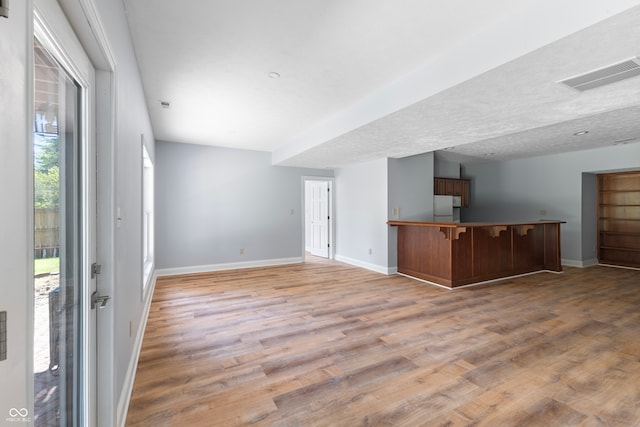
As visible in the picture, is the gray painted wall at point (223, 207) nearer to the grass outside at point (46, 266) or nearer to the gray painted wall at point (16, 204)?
the grass outside at point (46, 266)

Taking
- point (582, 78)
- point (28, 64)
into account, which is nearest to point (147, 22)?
point (28, 64)

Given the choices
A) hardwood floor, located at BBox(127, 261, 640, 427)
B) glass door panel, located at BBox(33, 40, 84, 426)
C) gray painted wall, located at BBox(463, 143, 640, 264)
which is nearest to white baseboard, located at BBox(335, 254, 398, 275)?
hardwood floor, located at BBox(127, 261, 640, 427)

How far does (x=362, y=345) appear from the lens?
8.38 feet

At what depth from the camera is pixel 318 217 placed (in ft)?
24.3

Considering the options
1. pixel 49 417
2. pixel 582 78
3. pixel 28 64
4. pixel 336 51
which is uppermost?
pixel 336 51

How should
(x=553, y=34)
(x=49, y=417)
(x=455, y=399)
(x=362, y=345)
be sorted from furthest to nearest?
(x=362, y=345) < (x=455, y=399) < (x=553, y=34) < (x=49, y=417)

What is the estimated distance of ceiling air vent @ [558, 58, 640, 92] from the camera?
1.98 m

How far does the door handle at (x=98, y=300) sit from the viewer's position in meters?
1.35

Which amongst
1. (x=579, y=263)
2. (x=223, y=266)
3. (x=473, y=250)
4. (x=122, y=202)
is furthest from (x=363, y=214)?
(x=122, y=202)

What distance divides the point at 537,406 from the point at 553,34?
2.25 meters

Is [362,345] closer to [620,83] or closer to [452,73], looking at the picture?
[452,73]

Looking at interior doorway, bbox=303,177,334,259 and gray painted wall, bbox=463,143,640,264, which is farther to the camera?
interior doorway, bbox=303,177,334,259

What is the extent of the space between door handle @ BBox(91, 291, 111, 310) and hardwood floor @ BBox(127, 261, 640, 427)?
2.55 feet

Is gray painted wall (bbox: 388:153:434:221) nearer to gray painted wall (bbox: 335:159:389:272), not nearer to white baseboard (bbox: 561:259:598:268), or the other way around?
gray painted wall (bbox: 335:159:389:272)
